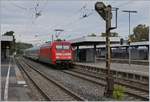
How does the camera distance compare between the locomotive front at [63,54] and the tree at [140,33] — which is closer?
the locomotive front at [63,54]

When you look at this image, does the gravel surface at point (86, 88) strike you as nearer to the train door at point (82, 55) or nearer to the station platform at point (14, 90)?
the station platform at point (14, 90)

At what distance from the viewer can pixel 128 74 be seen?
2573cm

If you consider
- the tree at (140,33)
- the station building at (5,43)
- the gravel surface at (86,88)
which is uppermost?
the tree at (140,33)

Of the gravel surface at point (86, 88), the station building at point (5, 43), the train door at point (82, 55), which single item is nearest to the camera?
the gravel surface at point (86, 88)

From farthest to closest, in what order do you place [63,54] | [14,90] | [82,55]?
[82,55] < [63,54] < [14,90]

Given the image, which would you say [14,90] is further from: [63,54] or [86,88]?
[63,54]

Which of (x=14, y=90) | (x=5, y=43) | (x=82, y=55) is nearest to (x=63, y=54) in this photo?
(x=82, y=55)

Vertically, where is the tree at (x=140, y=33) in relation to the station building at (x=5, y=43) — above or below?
above

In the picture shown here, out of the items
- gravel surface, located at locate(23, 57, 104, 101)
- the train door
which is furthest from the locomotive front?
gravel surface, located at locate(23, 57, 104, 101)

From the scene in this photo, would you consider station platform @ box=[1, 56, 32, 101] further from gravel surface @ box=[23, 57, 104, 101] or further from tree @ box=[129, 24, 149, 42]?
tree @ box=[129, 24, 149, 42]

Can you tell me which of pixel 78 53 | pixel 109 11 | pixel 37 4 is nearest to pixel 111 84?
pixel 109 11

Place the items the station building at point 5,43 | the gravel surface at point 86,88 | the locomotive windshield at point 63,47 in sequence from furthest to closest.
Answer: the station building at point 5,43
the locomotive windshield at point 63,47
the gravel surface at point 86,88

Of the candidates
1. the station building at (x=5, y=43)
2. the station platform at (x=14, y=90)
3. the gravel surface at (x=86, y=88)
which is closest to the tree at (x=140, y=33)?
the station building at (x=5, y=43)

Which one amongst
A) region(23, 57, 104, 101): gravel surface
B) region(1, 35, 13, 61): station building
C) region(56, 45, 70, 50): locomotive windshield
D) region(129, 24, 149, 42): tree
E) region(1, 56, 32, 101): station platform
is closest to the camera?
region(1, 56, 32, 101): station platform
